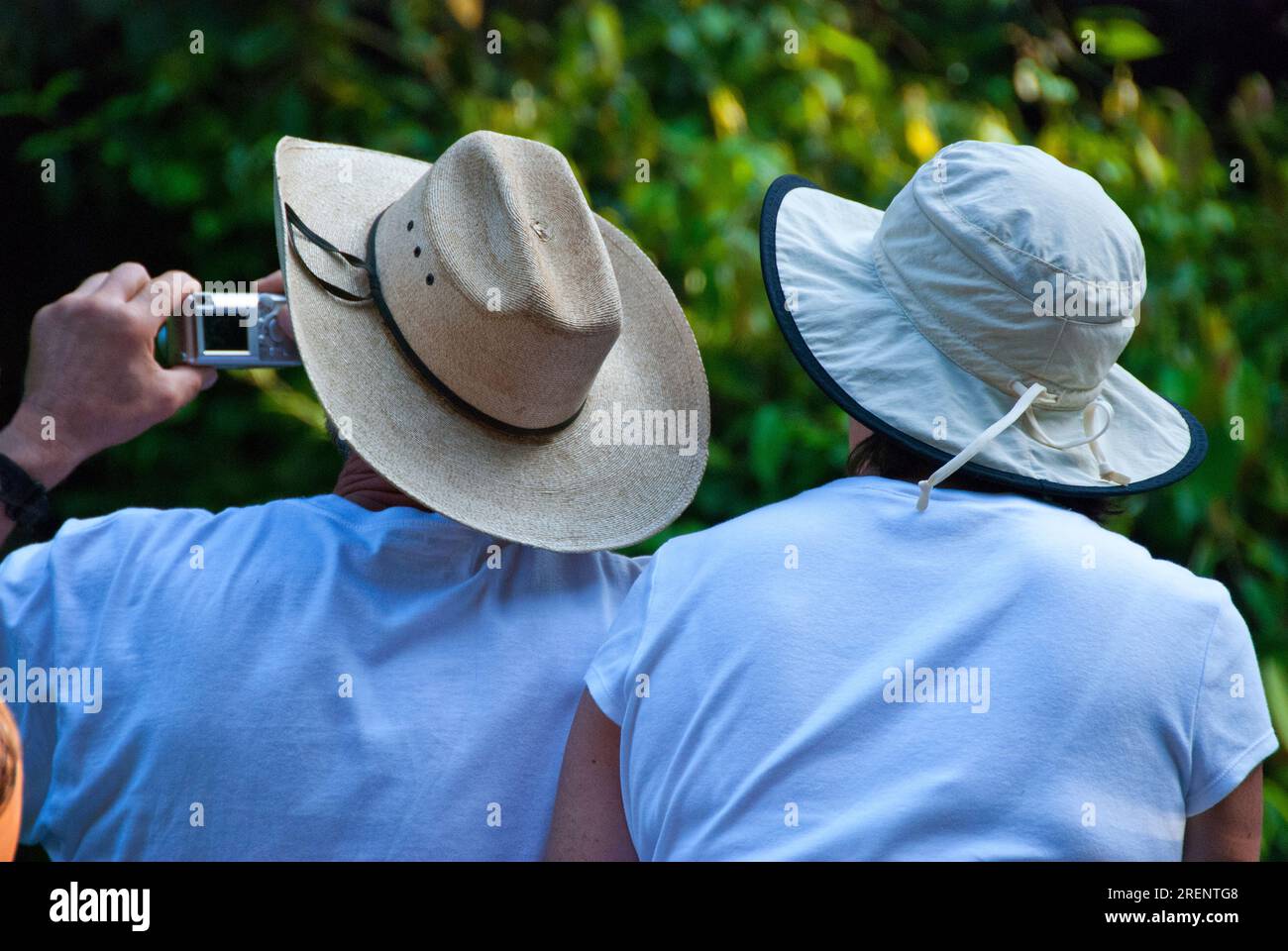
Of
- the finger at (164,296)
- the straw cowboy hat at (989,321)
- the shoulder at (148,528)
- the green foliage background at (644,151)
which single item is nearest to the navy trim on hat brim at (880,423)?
the straw cowboy hat at (989,321)

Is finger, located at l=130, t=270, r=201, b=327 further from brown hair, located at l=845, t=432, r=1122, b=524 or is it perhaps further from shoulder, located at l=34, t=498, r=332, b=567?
brown hair, located at l=845, t=432, r=1122, b=524

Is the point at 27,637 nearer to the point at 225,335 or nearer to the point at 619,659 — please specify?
the point at 225,335

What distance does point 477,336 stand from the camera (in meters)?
1.26

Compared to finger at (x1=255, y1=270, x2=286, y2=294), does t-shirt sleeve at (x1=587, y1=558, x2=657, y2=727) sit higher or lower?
lower

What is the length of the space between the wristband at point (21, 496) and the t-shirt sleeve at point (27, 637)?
0.06 meters

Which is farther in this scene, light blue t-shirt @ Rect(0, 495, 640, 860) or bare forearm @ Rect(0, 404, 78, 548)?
bare forearm @ Rect(0, 404, 78, 548)

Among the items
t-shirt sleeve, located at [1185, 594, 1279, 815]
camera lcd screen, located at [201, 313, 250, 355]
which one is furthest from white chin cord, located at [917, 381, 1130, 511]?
camera lcd screen, located at [201, 313, 250, 355]

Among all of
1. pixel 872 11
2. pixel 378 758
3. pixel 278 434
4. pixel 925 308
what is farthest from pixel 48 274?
pixel 925 308

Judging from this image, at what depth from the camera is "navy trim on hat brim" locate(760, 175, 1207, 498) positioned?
1.15m

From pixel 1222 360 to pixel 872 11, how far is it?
4.50 ft

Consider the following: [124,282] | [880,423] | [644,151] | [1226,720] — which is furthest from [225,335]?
[644,151]

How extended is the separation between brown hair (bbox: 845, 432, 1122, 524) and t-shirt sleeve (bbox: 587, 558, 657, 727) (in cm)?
22

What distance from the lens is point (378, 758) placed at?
3.97 feet

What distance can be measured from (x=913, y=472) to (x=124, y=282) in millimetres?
807
